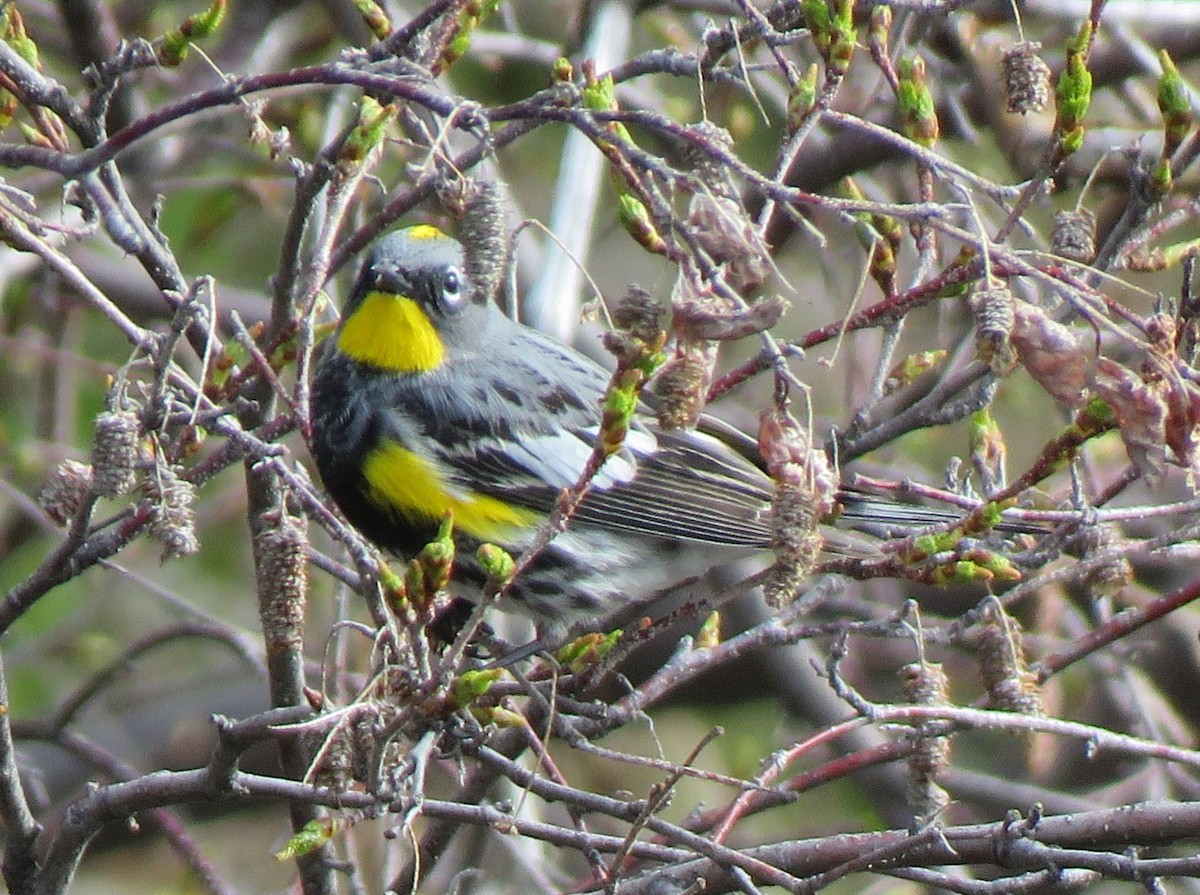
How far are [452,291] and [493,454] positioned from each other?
41cm

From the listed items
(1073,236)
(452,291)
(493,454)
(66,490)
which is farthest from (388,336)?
(1073,236)

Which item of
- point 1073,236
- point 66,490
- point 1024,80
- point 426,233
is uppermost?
point 426,233

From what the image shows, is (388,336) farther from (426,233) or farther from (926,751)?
(926,751)

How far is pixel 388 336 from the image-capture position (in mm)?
3936

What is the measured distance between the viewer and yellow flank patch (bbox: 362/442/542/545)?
12.1ft

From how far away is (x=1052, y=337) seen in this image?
209cm

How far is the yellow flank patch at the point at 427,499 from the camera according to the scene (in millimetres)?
3693

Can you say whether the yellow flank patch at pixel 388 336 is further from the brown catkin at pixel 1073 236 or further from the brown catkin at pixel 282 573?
the brown catkin at pixel 1073 236

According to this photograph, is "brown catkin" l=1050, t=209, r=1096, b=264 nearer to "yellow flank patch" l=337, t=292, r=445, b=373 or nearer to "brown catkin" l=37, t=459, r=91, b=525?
"brown catkin" l=37, t=459, r=91, b=525

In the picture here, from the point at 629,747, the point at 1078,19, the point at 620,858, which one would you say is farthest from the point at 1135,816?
the point at 629,747

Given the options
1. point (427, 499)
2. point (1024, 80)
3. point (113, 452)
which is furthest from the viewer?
point (427, 499)

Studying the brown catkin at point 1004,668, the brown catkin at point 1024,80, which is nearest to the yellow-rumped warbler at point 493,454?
the brown catkin at point 1004,668

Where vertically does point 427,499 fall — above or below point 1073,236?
above

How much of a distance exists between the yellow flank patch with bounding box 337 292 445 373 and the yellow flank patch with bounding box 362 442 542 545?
9.7 inches
